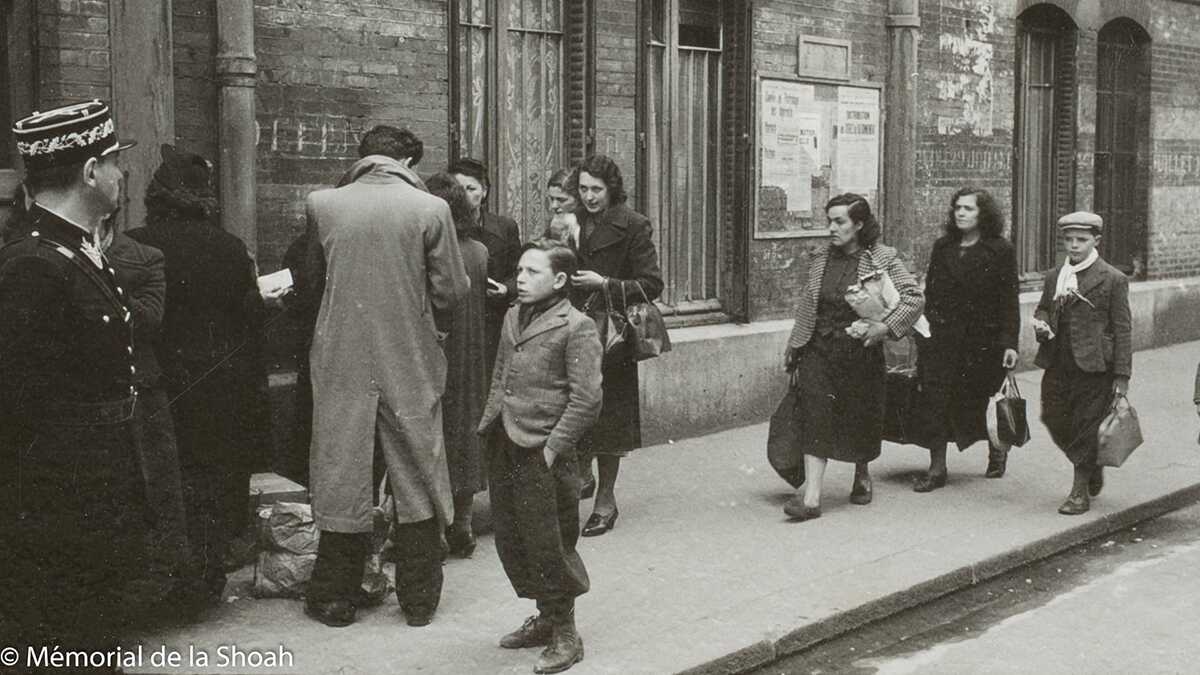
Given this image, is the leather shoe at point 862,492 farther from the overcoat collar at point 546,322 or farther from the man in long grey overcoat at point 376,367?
the overcoat collar at point 546,322

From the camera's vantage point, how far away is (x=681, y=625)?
229 inches

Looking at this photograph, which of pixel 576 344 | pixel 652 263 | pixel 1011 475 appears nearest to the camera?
pixel 576 344

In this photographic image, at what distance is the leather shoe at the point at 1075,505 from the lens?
8.03 meters

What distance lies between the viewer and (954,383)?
874 cm

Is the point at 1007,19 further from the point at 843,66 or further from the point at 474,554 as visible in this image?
the point at 474,554

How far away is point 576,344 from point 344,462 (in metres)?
1.01

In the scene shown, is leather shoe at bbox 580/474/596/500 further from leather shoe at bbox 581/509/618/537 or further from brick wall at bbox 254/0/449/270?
brick wall at bbox 254/0/449/270

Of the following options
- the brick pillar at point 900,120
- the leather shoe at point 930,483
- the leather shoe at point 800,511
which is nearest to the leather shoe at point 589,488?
the leather shoe at point 800,511

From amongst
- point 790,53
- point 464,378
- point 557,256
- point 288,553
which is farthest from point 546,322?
point 790,53

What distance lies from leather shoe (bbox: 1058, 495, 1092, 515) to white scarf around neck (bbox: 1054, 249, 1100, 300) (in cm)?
109

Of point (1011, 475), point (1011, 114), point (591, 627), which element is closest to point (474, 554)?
point (591, 627)

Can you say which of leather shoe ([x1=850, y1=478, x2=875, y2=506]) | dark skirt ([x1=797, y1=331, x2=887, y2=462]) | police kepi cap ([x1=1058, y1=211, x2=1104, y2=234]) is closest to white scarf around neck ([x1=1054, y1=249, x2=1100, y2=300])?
police kepi cap ([x1=1058, y1=211, x2=1104, y2=234])

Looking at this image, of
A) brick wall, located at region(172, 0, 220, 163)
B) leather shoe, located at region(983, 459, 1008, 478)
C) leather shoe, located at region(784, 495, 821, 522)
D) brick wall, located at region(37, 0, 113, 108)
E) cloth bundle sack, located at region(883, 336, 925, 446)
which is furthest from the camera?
leather shoe, located at region(983, 459, 1008, 478)

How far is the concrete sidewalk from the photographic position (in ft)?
18.0
